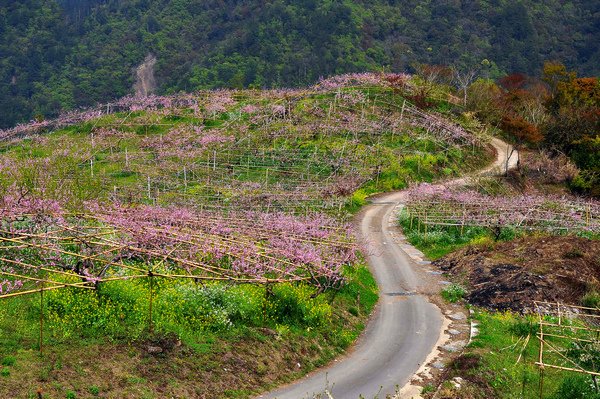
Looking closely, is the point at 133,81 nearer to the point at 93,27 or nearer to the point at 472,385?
the point at 93,27

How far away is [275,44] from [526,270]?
71306mm

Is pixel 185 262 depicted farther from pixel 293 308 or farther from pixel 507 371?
pixel 507 371

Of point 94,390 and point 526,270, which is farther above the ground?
point 94,390

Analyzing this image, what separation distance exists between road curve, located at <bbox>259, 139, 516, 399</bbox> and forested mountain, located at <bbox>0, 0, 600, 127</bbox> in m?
56.8

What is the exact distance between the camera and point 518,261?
969 inches

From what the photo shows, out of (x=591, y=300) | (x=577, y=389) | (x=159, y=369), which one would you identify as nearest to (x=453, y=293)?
(x=591, y=300)

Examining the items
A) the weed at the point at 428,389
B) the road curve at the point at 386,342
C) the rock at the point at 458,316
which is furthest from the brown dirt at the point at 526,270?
the weed at the point at 428,389

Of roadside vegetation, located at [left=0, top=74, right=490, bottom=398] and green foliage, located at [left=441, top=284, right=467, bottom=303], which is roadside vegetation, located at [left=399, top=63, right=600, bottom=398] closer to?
green foliage, located at [left=441, top=284, right=467, bottom=303]

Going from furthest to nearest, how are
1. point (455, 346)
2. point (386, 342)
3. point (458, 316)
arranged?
1. point (458, 316)
2. point (386, 342)
3. point (455, 346)

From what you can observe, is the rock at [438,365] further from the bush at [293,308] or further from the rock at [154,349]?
A: the rock at [154,349]

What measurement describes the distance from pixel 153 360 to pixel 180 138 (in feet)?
97.4

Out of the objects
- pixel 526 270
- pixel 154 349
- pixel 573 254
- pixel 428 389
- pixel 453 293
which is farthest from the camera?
pixel 573 254

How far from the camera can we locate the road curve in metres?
15.4

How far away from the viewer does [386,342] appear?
18.7 meters
